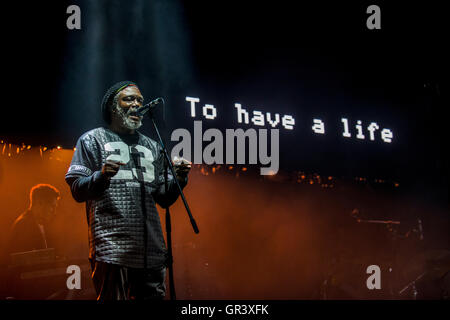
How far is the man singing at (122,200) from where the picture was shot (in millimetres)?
2006

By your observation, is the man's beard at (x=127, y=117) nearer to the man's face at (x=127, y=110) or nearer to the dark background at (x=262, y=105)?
the man's face at (x=127, y=110)

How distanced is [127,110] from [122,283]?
1.12 meters

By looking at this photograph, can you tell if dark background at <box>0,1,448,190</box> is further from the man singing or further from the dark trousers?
the dark trousers

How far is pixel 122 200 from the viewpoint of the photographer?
2.13 metres

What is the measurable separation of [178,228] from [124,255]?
5.95 metres

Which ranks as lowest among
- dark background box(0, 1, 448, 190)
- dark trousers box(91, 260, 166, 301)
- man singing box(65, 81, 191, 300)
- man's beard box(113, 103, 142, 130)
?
dark trousers box(91, 260, 166, 301)

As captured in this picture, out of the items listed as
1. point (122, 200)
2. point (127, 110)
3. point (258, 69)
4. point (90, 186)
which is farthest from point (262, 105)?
point (90, 186)

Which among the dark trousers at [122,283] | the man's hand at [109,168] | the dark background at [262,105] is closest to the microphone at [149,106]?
the man's hand at [109,168]

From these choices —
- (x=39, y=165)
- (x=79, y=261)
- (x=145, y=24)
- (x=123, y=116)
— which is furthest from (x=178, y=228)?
(x=123, y=116)

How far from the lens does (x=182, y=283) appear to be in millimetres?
6625

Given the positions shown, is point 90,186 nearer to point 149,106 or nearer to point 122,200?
point 122,200

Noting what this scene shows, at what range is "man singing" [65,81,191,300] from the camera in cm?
201

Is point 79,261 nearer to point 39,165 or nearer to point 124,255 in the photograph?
point 39,165

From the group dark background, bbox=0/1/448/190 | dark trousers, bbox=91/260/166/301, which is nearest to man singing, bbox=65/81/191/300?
dark trousers, bbox=91/260/166/301
